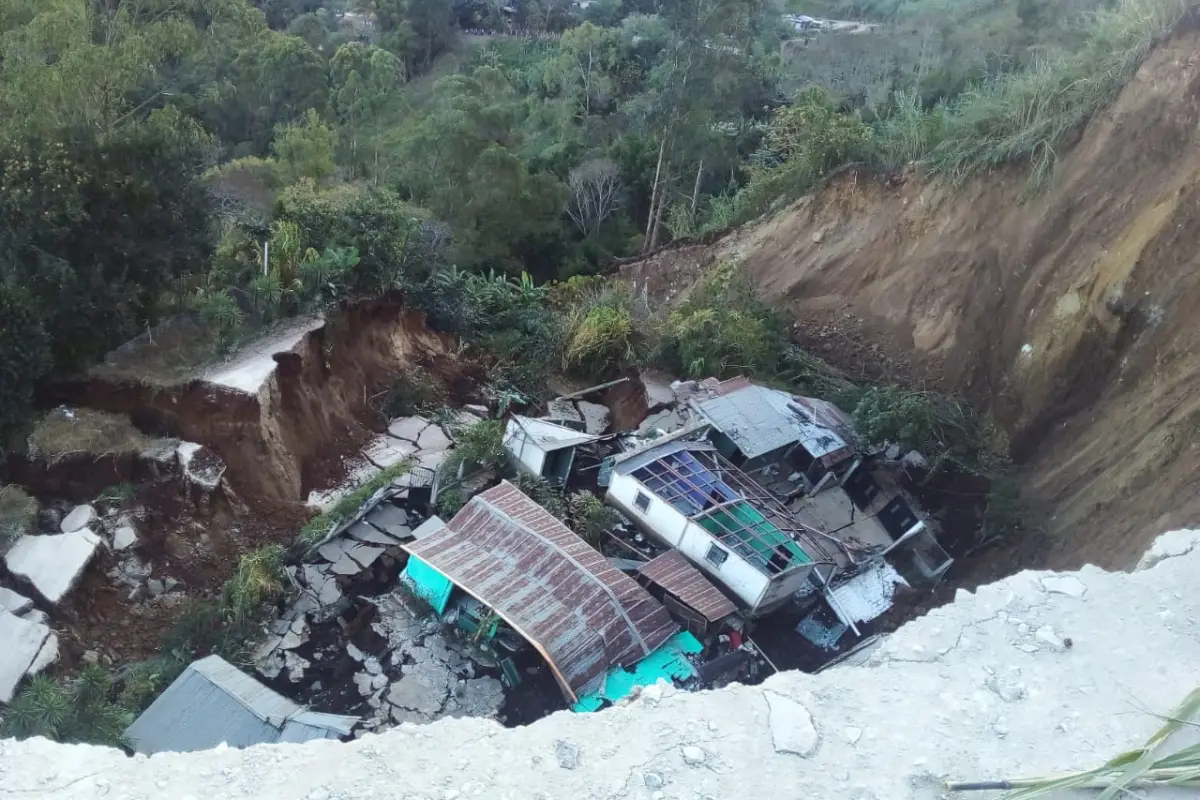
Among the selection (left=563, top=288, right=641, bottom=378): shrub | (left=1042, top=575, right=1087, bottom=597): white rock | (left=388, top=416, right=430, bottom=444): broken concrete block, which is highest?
(left=1042, top=575, right=1087, bottom=597): white rock

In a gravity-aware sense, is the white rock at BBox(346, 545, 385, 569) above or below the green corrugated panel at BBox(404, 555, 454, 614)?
below

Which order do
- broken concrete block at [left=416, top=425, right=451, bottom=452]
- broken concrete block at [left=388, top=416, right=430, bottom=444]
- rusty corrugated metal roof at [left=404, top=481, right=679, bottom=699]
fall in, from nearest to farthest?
rusty corrugated metal roof at [left=404, top=481, right=679, bottom=699], broken concrete block at [left=416, top=425, right=451, bottom=452], broken concrete block at [left=388, top=416, right=430, bottom=444]

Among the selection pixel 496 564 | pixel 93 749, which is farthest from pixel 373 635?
pixel 93 749

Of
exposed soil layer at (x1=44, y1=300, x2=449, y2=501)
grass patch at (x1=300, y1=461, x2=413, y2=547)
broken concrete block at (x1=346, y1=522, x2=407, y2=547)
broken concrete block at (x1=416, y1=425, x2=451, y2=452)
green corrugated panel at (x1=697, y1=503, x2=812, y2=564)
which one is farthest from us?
broken concrete block at (x1=416, y1=425, x2=451, y2=452)

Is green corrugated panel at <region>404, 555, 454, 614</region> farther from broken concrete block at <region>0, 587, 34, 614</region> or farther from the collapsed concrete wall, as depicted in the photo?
the collapsed concrete wall

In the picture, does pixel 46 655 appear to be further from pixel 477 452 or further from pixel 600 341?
pixel 600 341

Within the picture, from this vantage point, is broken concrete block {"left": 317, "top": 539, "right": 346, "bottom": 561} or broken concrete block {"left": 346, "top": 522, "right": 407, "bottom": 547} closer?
broken concrete block {"left": 317, "top": 539, "right": 346, "bottom": 561}

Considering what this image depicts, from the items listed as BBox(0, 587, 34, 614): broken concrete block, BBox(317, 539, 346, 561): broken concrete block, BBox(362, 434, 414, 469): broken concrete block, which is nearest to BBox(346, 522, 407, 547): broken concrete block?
BBox(317, 539, 346, 561): broken concrete block

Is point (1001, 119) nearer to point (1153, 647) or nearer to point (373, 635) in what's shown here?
point (1153, 647)
